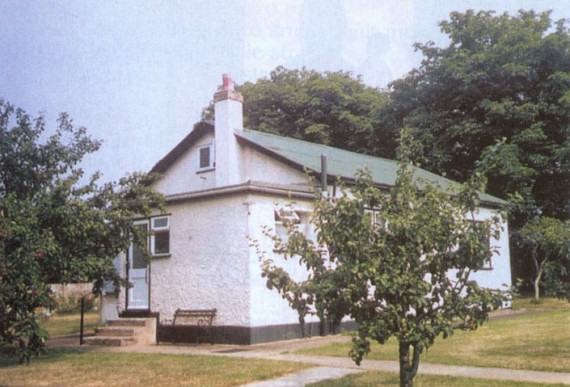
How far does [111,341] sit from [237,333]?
3287 mm

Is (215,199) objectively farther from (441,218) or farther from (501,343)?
(441,218)

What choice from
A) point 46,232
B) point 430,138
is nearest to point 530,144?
point 430,138

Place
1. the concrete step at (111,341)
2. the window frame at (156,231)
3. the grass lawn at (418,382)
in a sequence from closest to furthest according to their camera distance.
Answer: the grass lawn at (418,382), the concrete step at (111,341), the window frame at (156,231)

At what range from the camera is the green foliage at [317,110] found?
40.5 m

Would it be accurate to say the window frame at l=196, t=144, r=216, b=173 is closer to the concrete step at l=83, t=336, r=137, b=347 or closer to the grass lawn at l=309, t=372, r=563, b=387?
the concrete step at l=83, t=336, r=137, b=347

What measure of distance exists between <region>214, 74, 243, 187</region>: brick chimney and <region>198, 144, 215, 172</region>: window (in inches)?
54.7

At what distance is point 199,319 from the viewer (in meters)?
15.2

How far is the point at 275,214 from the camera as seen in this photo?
15305 mm

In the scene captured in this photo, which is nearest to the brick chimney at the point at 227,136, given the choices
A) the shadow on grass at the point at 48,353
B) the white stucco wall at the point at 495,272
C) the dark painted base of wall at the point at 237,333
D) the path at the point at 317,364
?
the dark painted base of wall at the point at 237,333

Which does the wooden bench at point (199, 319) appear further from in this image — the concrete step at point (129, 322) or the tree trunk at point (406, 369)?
the tree trunk at point (406, 369)

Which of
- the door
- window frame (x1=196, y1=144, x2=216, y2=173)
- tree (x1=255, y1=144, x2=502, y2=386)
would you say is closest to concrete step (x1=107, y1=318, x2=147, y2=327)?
the door

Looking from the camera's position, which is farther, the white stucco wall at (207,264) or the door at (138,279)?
the door at (138,279)

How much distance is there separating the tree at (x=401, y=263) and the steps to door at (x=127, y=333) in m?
9.88

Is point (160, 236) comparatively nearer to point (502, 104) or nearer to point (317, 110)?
point (502, 104)
